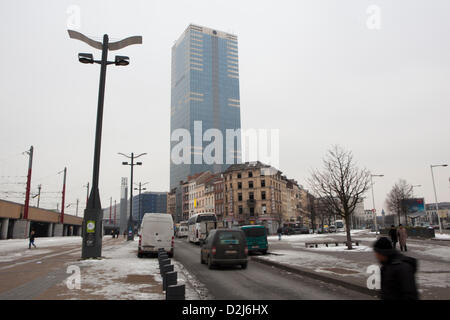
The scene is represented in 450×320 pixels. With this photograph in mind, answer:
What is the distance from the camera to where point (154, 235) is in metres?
18.9

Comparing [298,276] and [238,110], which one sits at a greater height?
[238,110]

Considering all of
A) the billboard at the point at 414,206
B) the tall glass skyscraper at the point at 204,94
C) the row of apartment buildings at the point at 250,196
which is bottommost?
the billboard at the point at 414,206

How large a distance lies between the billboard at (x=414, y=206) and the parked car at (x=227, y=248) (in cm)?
3960

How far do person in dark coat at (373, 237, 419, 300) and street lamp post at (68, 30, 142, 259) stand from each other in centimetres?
1588

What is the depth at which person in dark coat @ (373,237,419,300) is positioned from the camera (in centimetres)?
339

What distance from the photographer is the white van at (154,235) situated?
18625 millimetres

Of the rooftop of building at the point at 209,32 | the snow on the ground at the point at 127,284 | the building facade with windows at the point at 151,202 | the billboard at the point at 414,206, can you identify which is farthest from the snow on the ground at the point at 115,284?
the rooftop of building at the point at 209,32

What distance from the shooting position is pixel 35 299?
752cm

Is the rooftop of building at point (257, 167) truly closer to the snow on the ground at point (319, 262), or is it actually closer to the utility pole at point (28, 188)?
the utility pole at point (28, 188)

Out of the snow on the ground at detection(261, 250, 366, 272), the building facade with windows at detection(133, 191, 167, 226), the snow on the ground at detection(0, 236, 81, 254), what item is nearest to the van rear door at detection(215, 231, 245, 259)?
the snow on the ground at detection(261, 250, 366, 272)

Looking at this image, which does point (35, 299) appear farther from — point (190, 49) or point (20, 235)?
point (190, 49)

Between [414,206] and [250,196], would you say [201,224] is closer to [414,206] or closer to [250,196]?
[414,206]
